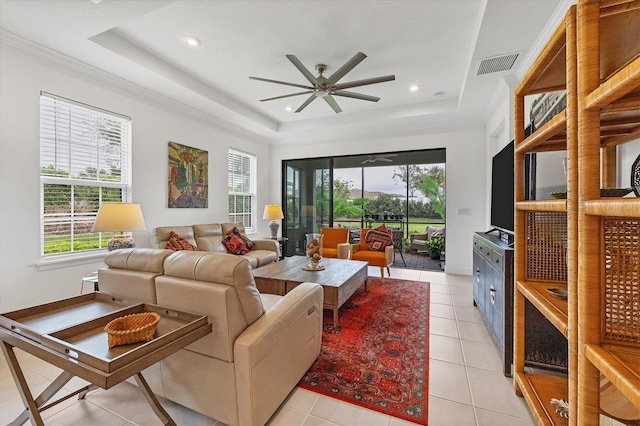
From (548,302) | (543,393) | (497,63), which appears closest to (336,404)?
(543,393)

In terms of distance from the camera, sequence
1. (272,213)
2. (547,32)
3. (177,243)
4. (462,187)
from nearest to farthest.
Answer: (547,32)
(177,243)
(462,187)
(272,213)

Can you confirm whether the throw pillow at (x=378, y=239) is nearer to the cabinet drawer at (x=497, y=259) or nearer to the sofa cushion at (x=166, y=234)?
the cabinet drawer at (x=497, y=259)

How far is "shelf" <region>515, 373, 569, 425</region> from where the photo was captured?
1297 millimetres

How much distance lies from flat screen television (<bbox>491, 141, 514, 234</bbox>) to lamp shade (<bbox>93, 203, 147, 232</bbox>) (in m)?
3.56

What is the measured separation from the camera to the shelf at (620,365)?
0.72m

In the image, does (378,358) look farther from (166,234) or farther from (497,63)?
(497,63)

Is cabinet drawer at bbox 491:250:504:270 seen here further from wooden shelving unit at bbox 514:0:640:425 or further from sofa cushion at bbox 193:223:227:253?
sofa cushion at bbox 193:223:227:253

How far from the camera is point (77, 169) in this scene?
3.04 metres

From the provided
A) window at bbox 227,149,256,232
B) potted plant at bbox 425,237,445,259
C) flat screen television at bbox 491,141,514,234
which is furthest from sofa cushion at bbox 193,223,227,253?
potted plant at bbox 425,237,445,259

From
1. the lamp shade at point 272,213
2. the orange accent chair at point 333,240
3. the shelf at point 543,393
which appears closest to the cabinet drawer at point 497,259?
the shelf at point 543,393

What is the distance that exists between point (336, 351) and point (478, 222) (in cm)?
384

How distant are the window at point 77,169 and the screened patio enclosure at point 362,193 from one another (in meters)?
3.49

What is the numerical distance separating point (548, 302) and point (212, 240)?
4184 mm

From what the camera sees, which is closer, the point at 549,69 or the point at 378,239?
the point at 549,69
